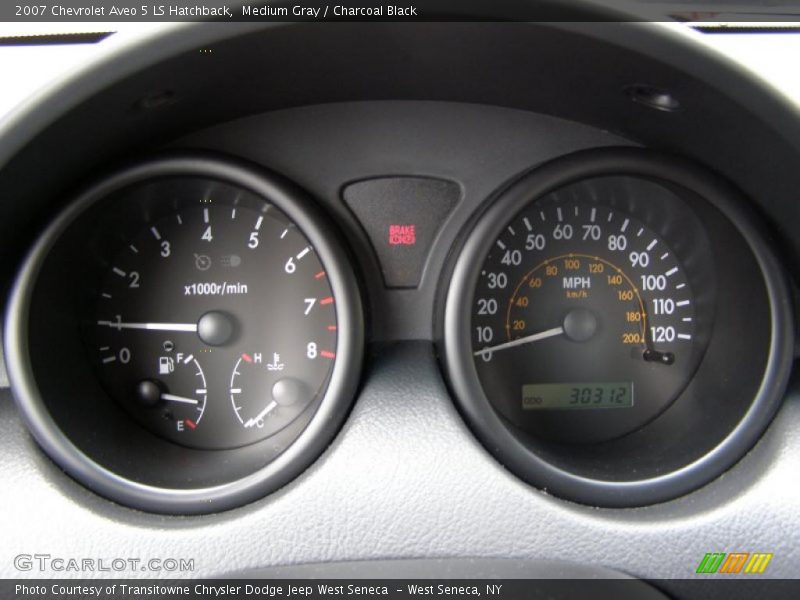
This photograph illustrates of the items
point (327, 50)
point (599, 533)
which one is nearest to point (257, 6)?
point (327, 50)

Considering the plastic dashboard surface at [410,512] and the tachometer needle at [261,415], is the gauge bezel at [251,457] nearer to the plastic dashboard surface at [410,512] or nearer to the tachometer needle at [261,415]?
the plastic dashboard surface at [410,512]

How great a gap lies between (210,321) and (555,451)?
998mm

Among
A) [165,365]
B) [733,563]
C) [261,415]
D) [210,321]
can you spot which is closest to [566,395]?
[733,563]

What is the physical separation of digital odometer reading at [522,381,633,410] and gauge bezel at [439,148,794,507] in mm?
147

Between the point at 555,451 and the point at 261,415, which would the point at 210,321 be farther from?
the point at 555,451

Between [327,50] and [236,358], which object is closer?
[327,50]

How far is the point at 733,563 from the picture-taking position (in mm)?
1877

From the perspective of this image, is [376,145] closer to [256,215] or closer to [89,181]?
[256,215]

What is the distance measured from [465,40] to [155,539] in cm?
129

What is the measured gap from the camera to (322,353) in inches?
89.8

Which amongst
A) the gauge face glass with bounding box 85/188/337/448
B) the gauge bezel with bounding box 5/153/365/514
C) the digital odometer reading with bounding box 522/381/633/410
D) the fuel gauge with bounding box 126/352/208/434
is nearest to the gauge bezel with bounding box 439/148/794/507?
the digital odometer reading with bounding box 522/381/633/410

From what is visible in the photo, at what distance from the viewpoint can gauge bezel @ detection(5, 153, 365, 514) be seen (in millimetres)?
1964
